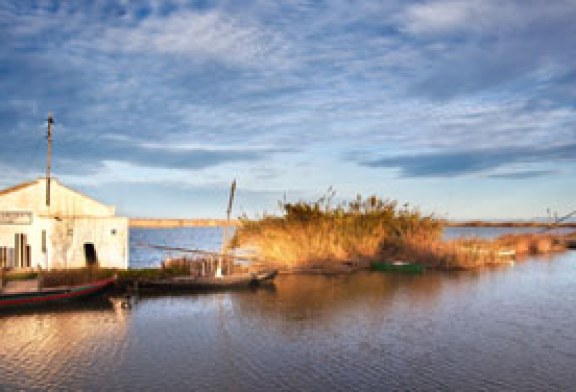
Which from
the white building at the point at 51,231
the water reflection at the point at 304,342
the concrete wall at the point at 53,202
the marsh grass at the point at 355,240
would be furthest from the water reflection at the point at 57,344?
the marsh grass at the point at 355,240

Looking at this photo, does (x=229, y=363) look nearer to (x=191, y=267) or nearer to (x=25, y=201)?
(x=191, y=267)

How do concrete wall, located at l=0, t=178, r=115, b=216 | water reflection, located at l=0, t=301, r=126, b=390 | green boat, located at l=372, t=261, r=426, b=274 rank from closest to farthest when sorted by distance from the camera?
water reflection, located at l=0, t=301, r=126, b=390
concrete wall, located at l=0, t=178, r=115, b=216
green boat, located at l=372, t=261, r=426, b=274

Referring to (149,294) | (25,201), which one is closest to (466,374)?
(149,294)

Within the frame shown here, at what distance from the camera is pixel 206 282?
89.9ft

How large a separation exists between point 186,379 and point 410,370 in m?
5.29

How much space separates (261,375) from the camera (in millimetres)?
13875

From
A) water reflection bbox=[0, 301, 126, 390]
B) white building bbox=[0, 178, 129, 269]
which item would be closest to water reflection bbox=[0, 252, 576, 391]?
water reflection bbox=[0, 301, 126, 390]

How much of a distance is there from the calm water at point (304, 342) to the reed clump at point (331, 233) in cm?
801

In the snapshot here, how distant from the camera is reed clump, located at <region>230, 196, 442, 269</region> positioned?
35406 millimetres

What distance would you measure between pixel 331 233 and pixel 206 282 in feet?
37.8

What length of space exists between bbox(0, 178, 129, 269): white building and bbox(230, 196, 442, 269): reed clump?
9532 mm

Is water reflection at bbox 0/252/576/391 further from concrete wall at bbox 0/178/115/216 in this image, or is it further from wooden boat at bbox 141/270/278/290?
concrete wall at bbox 0/178/115/216

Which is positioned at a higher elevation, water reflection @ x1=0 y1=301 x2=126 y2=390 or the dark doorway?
the dark doorway

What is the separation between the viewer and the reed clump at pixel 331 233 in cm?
3541
